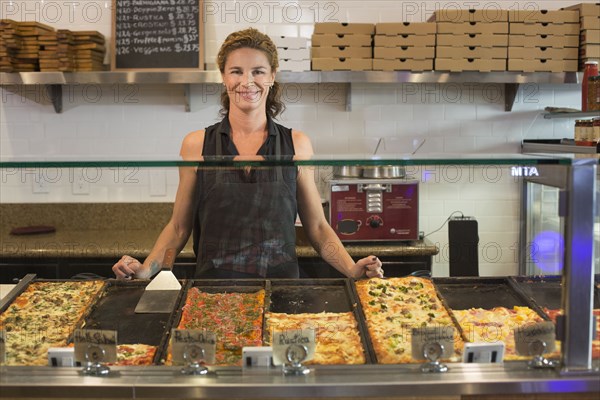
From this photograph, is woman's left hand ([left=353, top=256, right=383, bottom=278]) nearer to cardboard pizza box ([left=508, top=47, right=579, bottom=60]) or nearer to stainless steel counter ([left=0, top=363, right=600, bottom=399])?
stainless steel counter ([left=0, top=363, right=600, bottom=399])

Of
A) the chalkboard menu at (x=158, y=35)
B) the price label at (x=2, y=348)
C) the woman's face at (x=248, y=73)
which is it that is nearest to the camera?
the price label at (x=2, y=348)

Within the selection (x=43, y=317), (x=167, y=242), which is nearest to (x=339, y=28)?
(x=167, y=242)

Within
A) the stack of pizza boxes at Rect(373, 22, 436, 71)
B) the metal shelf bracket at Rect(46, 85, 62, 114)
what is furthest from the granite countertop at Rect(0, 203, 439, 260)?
the metal shelf bracket at Rect(46, 85, 62, 114)

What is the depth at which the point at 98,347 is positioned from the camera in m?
1.74

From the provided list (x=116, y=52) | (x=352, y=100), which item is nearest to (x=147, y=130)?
(x=116, y=52)

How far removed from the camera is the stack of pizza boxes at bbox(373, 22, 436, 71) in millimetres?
4531

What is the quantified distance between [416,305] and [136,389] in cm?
88

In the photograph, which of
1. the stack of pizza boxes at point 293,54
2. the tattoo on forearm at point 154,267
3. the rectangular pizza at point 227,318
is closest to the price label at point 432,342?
the rectangular pizza at point 227,318

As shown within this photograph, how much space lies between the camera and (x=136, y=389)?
1683 millimetres

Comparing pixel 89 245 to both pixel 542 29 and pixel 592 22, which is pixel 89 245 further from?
pixel 592 22

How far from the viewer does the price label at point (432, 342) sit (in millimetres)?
1753

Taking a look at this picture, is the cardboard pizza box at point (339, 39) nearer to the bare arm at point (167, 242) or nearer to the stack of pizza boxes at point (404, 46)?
the stack of pizza boxes at point (404, 46)

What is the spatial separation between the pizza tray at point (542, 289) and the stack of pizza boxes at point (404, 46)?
8.70 ft

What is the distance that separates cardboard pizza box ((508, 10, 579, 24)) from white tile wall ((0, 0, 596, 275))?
411 mm
